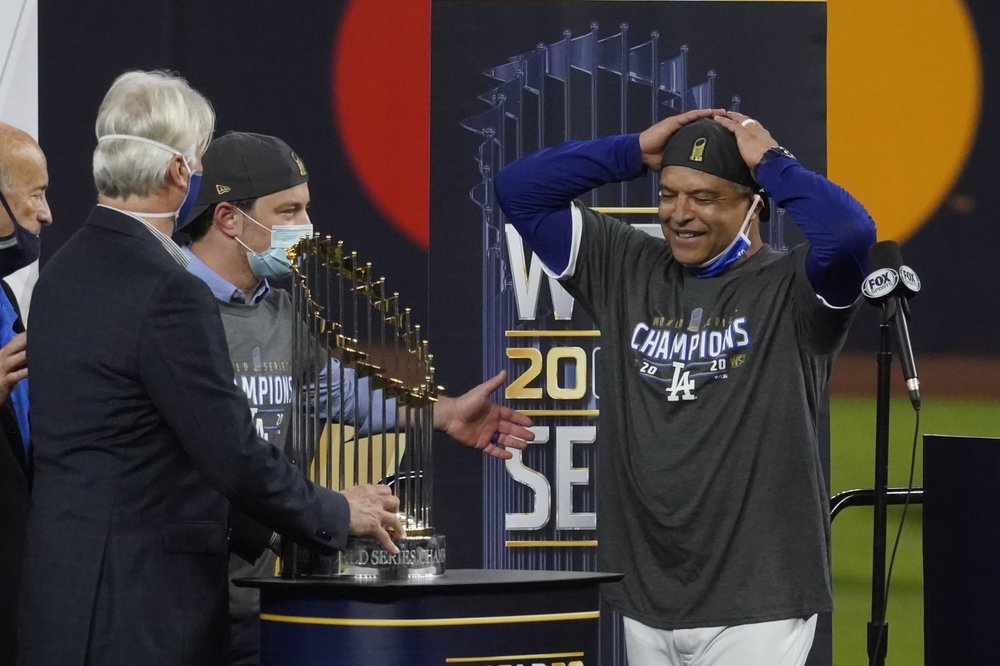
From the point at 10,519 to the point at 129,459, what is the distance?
0.72 meters

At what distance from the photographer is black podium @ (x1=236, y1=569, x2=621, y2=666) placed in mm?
2268

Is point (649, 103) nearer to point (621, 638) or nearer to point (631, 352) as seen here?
point (631, 352)

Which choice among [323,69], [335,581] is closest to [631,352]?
[335,581]

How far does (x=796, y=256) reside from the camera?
300 centimetres

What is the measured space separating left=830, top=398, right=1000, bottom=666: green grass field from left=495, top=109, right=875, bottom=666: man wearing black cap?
109 centimetres

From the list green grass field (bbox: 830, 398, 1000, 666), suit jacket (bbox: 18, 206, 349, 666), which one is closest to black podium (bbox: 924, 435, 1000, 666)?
green grass field (bbox: 830, 398, 1000, 666)

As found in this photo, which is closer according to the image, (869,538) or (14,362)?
(14,362)

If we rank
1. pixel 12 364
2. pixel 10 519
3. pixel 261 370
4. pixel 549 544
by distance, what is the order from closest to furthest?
pixel 12 364
pixel 10 519
pixel 261 370
pixel 549 544

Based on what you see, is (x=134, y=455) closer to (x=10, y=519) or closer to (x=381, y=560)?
(x=381, y=560)

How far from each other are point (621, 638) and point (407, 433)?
165cm

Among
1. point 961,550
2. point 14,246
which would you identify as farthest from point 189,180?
point 961,550

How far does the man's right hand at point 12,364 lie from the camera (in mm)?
2703

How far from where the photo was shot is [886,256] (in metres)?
2.61

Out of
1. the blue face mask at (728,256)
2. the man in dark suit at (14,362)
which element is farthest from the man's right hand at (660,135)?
the man in dark suit at (14,362)
